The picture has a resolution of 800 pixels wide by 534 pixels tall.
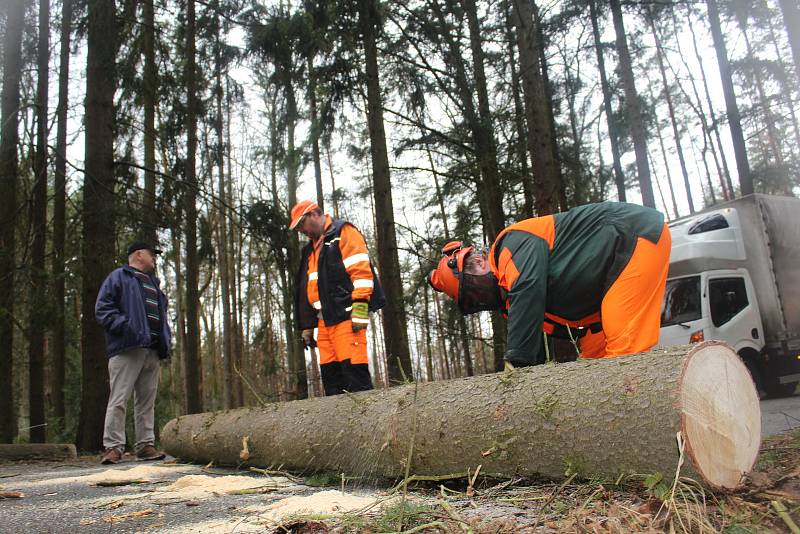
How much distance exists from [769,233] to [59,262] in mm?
10525

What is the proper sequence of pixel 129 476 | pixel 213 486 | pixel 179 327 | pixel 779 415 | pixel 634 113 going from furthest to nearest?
pixel 179 327 < pixel 634 113 < pixel 779 415 < pixel 129 476 < pixel 213 486

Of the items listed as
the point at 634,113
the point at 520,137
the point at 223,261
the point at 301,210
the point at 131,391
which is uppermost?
the point at 634,113

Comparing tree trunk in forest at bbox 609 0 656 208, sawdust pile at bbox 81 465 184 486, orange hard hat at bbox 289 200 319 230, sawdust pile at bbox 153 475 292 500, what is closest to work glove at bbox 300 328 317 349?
orange hard hat at bbox 289 200 319 230

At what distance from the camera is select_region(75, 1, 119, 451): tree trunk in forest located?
679 cm

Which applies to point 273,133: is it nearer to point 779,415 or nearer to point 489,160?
point 489,160

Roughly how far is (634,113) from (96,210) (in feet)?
34.8

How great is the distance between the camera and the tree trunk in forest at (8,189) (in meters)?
6.59

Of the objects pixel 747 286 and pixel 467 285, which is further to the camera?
pixel 747 286

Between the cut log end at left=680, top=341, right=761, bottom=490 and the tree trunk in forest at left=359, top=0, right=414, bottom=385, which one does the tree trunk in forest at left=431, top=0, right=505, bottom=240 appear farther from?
the cut log end at left=680, top=341, right=761, bottom=490

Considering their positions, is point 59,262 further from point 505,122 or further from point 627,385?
point 627,385

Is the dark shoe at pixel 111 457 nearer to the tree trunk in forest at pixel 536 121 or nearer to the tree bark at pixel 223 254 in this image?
the tree bark at pixel 223 254

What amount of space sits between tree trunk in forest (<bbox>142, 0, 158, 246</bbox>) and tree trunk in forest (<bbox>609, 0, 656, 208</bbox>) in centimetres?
898

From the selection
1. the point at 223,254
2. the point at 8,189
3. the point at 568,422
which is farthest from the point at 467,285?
the point at 223,254

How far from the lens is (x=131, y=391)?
5566 mm
